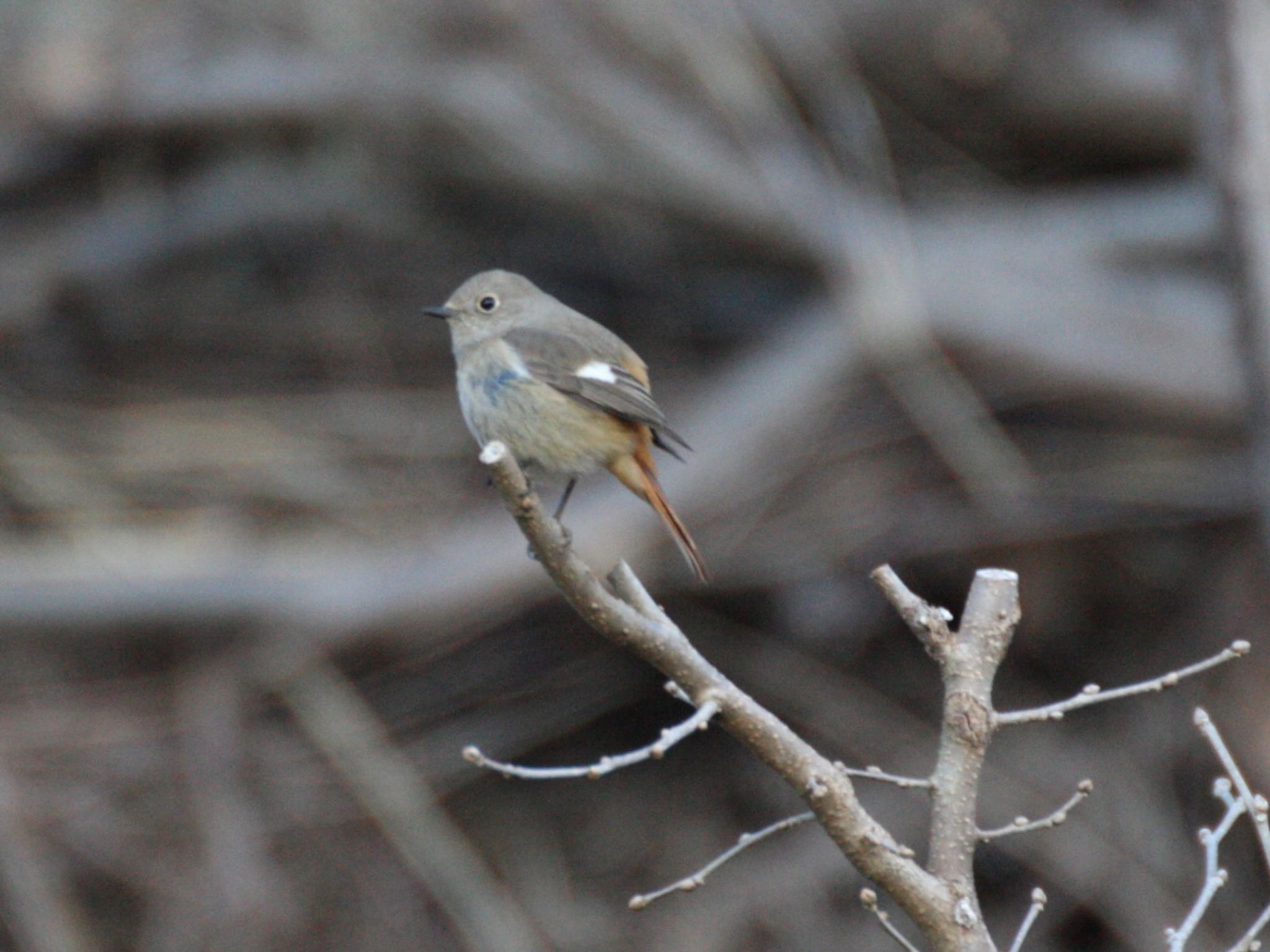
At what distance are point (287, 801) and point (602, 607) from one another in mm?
4242

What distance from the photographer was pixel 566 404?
339cm

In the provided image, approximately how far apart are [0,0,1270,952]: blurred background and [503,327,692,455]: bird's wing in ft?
6.65

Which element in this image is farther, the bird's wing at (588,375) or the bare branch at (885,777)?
the bird's wing at (588,375)

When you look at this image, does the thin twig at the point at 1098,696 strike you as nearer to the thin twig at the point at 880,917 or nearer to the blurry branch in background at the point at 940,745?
the blurry branch in background at the point at 940,745

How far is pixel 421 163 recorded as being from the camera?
652 centimetres

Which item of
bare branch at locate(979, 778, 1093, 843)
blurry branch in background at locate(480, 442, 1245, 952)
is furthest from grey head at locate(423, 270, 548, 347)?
bare branch at locate(979, 778, 1093, 843)

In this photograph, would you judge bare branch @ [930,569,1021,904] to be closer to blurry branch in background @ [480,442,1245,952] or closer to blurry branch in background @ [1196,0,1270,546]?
blurry branch in background @ [480,442,1245,952]

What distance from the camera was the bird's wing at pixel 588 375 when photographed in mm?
3301

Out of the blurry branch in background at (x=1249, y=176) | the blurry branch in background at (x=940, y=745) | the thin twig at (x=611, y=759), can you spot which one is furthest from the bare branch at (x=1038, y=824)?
the blurry branch in background at (x=1249, y=176)

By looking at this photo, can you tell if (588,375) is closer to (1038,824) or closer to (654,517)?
(1038,824)

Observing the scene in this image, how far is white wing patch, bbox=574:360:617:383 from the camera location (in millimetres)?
3402

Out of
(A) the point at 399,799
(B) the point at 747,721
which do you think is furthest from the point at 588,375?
(A) the point at 399,799

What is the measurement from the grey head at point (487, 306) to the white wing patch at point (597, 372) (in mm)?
337

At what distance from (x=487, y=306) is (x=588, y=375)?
51cm
